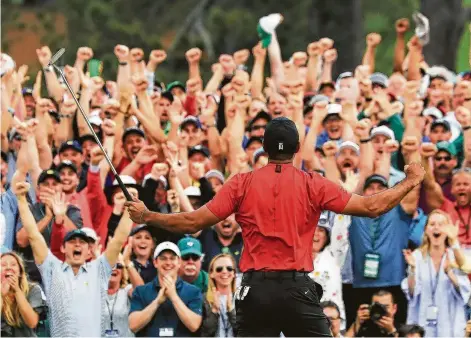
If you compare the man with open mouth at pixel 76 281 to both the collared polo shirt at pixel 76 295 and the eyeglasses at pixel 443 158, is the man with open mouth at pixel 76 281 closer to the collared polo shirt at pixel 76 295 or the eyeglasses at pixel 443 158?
the collared polo shirt at pixel 76 295

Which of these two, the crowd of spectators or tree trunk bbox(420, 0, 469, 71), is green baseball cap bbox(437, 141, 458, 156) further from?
tree trunk bbox(420, 0, 469, 71)

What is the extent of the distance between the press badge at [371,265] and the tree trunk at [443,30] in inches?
484

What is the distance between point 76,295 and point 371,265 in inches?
106

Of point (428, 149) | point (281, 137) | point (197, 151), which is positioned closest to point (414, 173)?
point (281, 137)

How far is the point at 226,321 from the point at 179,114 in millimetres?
3417

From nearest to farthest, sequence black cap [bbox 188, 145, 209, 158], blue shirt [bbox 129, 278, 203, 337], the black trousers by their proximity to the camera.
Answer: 1. the black trousers
2. blue shirt [bbox 129, 278, 203, 337]
3. black cap [bbox 188, 145, 209, 158]

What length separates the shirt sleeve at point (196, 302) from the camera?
17375 millimetres

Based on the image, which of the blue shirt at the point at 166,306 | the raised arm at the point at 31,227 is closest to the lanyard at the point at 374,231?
the blue shirt at the point at 166,306

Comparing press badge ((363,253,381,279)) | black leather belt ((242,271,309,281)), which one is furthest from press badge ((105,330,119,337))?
black leather belt ((242,271,309,281))

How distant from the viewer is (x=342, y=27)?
1286 inches

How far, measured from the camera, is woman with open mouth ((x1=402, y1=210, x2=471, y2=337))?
57.8 feet

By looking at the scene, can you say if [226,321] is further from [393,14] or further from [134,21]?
[393,14]

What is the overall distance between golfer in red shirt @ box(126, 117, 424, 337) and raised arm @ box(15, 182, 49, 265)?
12.6ft

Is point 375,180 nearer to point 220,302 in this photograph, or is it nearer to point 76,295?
point 220,302
